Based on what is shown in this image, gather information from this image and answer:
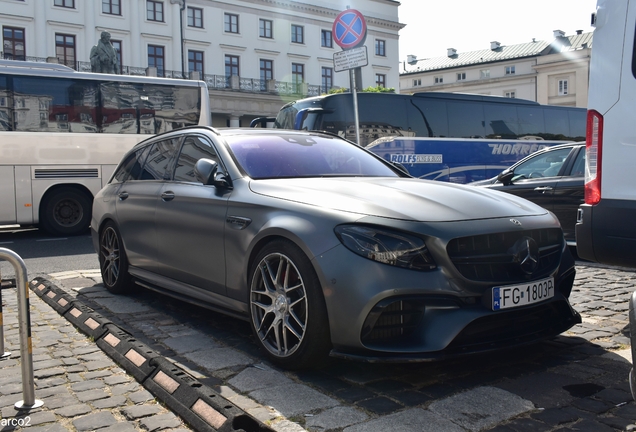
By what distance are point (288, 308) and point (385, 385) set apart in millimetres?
699

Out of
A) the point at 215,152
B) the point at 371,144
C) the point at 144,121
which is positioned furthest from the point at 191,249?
the point at 371,144

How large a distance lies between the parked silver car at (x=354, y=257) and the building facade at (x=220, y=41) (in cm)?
3978

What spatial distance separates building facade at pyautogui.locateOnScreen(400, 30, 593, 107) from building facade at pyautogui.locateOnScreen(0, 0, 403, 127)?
28.2 metres

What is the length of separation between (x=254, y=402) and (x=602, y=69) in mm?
3290

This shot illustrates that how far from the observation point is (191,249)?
15.7 ft

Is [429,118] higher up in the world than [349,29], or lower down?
lower down

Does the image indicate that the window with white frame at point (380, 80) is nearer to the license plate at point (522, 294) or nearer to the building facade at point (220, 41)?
the building facade at point (220, 41)

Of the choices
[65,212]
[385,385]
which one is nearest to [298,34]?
[65,212]

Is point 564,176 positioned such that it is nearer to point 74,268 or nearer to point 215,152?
point 215,152

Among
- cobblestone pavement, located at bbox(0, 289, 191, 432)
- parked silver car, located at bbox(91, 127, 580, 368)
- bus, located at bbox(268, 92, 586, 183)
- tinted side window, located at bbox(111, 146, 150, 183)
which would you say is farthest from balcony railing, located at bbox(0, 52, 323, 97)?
cobblestone pavement, located at bbox(0, 289, 191, 432)

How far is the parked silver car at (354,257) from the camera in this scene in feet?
11.2

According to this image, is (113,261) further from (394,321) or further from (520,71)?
(520,71)

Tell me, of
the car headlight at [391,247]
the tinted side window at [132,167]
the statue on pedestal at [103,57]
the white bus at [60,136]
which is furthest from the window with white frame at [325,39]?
the car headlight at [391,247]

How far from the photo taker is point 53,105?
13.4 meters
